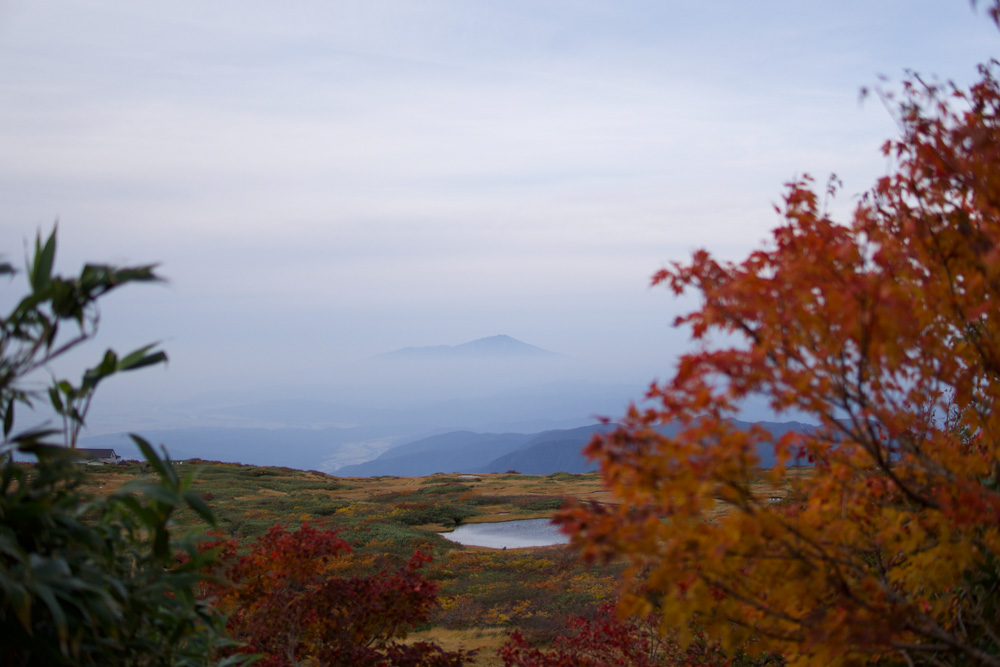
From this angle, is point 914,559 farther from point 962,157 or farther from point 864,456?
point 962,157

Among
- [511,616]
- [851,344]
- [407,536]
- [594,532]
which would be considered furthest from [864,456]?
[407,536]

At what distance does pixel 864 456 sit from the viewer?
4.04 metres

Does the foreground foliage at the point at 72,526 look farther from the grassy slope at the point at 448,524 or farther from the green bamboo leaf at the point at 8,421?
the grassy slope at the point at 448,524

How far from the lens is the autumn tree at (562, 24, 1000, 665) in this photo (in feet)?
9.11

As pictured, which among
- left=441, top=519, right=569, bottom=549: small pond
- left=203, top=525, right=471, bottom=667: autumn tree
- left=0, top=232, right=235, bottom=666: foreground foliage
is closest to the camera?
left=0, top=232, right=235, bottom=666: foreground foliage

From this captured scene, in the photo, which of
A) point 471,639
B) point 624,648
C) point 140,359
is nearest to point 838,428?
point 140,359

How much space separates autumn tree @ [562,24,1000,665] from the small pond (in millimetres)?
18323

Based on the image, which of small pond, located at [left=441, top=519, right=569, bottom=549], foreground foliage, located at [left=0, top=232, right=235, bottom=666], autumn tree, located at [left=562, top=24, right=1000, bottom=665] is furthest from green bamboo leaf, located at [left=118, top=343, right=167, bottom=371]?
small pond, located at [left=441, top=519, right=569, bottom=549]

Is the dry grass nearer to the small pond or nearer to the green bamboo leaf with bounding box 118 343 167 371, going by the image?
the green bamboo leaf with bounding box 118 343 167 371

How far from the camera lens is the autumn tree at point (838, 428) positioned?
278 centimetres

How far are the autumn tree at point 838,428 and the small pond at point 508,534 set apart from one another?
1832 cm

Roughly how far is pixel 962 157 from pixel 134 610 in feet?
16.2

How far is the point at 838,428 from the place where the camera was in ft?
10.3

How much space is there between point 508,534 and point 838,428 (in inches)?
894
